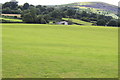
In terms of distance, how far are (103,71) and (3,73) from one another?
5187 mm

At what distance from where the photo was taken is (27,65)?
1308cm

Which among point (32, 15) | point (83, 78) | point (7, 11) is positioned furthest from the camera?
point (7, 11)

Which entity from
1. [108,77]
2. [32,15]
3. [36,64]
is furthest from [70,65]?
[32,15]

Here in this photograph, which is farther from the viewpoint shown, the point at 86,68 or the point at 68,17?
the point at 68,17

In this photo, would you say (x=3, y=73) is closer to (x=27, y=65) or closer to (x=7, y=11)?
(x=27, y=65)

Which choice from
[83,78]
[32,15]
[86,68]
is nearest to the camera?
[83,78]

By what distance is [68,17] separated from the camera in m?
97.4

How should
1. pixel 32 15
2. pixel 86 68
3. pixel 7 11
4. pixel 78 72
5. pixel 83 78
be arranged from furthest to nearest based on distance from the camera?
pixel 7 11, pixel 32 15, pixel 86 68, pixel 78 72, pixel 83 78

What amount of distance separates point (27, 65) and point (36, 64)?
619 mm

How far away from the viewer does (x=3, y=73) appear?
36.4 ft

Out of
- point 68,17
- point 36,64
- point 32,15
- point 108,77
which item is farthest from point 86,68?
point 68,17

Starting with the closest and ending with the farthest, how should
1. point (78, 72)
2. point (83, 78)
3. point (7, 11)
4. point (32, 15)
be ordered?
point (83, 78) < point (78, 72) < point (32, 15) < point (7, 11)

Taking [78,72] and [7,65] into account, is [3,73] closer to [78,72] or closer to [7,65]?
[7,65]

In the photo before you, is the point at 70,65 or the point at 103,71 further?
the point at 70,65
